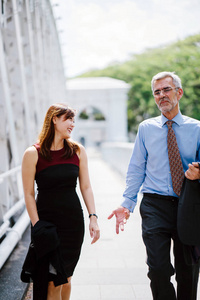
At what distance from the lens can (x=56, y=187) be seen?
2418mm

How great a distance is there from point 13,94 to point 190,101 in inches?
1113

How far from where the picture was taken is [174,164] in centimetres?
261

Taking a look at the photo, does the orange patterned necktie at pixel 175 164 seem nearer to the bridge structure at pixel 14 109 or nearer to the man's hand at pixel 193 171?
the man's hand at pixel 193 171

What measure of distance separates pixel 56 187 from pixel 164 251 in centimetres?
83

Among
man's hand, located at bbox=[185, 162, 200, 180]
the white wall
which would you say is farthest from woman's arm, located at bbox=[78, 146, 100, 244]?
the white wall

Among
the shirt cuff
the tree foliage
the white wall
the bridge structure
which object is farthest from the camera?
the tree foliage

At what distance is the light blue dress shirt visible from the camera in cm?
263

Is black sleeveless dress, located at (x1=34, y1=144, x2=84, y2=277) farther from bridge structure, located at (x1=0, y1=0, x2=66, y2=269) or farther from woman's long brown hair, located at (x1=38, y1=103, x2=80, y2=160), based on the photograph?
bridge structure, located at (x1=0, y1=0, x2=66, y2=269)

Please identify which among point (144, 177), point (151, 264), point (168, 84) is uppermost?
point (168, 84)

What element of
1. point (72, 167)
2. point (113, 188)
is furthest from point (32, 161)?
point (113, 188)

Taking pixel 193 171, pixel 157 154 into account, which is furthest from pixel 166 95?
pixel 193 171

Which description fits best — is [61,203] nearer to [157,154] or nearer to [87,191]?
[87,191]

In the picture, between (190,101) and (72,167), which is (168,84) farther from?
(190,101)

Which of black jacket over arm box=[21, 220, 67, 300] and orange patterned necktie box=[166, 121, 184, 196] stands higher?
orange patterned necktie box=[166, 121, 184, 196]
